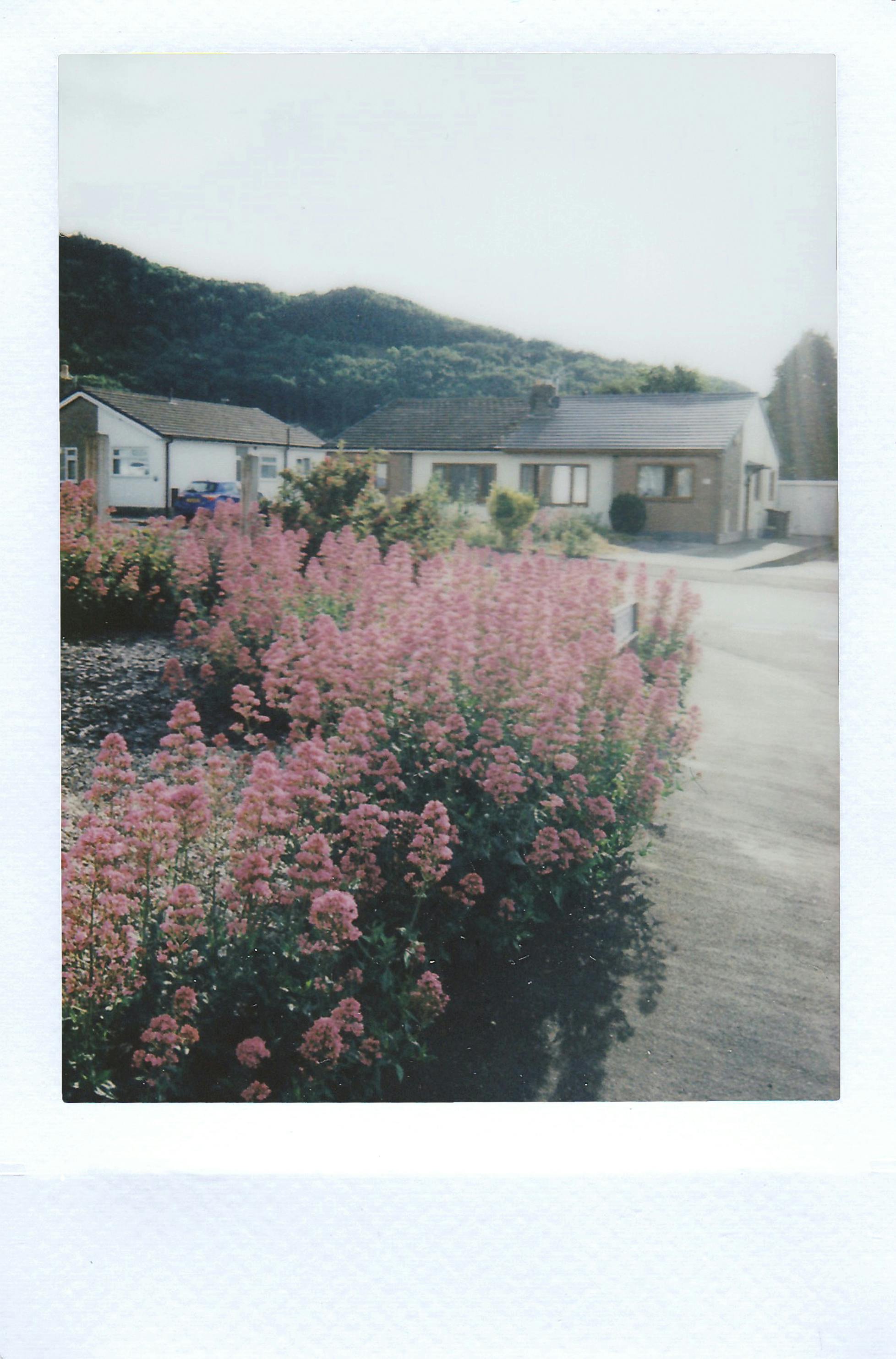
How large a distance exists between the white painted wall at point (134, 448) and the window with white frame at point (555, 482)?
36.5 inches

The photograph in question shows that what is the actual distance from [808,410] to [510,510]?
787 mm

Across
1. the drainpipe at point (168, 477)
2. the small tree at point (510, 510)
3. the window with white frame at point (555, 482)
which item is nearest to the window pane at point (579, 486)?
the window with white frame at point (555, 482)

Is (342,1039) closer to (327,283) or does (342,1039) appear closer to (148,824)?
(148,824)

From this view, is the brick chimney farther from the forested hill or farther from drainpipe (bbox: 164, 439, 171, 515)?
drainpipe (bbox: 164, 439, 171, 515)

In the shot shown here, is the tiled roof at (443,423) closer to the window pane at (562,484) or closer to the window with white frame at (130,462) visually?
the window pane at (562,484)

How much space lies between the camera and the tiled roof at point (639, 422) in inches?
100

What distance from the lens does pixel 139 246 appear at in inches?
96.0

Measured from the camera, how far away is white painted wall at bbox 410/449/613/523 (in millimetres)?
2564

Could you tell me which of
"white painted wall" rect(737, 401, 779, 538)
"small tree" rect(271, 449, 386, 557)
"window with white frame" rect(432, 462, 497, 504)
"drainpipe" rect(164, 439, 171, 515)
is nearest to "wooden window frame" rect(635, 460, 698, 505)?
"white painted wall" rect(737, 401, 779, 538)

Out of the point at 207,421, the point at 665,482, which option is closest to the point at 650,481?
the point at 665,482
